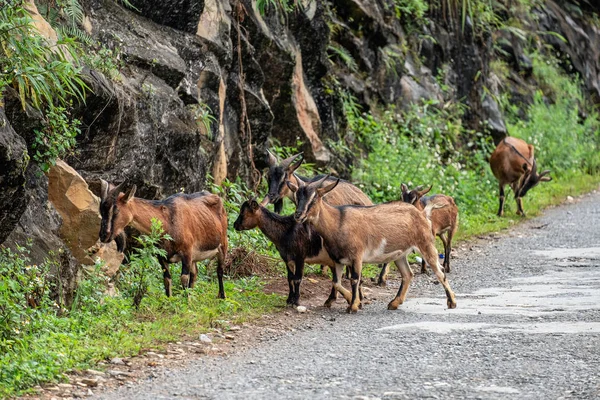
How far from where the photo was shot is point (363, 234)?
1130cm

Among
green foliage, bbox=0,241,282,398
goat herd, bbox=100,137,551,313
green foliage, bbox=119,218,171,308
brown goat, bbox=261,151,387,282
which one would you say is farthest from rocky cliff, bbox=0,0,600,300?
brown goat, bbox=261,151,387,282

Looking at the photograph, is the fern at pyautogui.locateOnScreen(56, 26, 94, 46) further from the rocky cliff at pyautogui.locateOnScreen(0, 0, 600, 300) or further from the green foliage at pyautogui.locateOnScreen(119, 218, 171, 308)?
the green foliage at pyautogui.locateOnScreen(119, 218, 171, 308)

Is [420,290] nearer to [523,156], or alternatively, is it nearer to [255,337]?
[255,337]

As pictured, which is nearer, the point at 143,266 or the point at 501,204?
the point at 143,266

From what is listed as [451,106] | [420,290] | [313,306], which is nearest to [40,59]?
[313,306]

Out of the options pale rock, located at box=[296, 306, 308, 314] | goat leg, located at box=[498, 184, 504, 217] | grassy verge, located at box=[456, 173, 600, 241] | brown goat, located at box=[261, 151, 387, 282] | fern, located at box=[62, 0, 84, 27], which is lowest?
grassy verge, located at box=[456, 173, 600, 241]

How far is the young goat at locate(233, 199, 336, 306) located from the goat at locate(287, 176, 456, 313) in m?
0.25

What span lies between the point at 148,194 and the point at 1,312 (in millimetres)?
4150

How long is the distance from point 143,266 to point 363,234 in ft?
8.77

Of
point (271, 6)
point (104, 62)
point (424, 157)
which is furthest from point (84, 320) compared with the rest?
point (424, 157)

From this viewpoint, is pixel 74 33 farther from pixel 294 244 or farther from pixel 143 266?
pixel 294 244

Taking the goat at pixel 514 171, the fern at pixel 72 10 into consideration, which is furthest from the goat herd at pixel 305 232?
the goat at pixel 514 171

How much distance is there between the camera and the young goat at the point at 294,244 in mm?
11297

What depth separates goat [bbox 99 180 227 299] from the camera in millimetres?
10156
